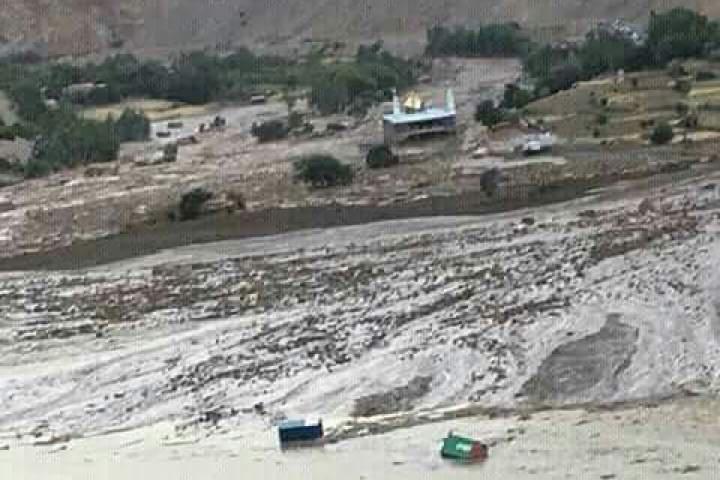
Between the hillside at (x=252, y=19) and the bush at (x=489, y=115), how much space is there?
109ft

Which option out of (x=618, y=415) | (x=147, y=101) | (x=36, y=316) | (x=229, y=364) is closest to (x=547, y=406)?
(x=618, y=415)

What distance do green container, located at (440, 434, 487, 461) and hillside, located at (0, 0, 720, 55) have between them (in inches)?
2821

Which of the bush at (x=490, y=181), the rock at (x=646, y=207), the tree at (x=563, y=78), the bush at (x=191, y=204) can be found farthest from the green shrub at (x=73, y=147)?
the rock at (x=646, y=207)

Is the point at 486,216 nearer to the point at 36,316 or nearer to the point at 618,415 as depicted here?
the point at 36,316

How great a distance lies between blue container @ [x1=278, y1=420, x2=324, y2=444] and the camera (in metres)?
18.8

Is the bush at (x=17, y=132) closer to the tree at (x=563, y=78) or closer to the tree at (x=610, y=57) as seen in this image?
the tree at (x=563, y=78)

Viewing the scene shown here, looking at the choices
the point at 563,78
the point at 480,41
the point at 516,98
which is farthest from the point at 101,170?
the point at 480,41

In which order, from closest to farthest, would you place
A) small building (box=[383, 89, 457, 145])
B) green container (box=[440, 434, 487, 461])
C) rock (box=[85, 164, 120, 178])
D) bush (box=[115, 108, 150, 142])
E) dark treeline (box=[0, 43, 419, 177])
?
green container (box=[440, 434, 487, 461]) → small building (box=[383, 89, 457, 145]) → rock (box=[85, 164, 120, 178]) → dark treeline (box=[0, 43, 419, 177]) → bush (box=[115, 108, 150, 142])

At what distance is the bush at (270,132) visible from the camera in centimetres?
6075

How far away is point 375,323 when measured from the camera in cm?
2542

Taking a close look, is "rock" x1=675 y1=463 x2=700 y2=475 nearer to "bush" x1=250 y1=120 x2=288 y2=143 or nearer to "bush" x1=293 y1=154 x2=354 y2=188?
"bush" x1=293 y1=154 x2=354 y2=188

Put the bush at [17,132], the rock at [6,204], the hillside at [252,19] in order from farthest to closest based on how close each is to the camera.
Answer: the hillside at [252,19]
the bush at [17,132]
the rock at [6,204]

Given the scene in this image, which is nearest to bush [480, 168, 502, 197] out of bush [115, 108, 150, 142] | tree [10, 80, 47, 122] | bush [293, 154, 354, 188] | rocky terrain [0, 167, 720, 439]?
bush [293, 154, 354, 188]

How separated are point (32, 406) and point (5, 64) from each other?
81.7 meters
